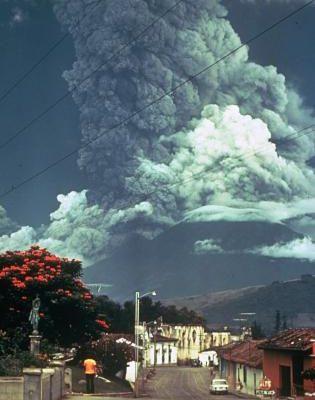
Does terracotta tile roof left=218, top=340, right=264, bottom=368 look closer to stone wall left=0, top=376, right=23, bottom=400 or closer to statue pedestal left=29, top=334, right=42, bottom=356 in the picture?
statue pedestal left=29, top=334, right=42, bottom=356

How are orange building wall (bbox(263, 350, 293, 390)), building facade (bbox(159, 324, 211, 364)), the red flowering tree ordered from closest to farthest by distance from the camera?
the red flowering tree
orange building wall (bbox(263, 350, 293, 390))
building facade (bbox(159, 324, 211, 364))

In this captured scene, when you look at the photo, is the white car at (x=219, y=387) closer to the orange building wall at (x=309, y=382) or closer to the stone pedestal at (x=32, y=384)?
the orange building wall at (x=309, y=382)

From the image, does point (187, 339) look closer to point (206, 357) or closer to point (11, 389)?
point (206, 357)

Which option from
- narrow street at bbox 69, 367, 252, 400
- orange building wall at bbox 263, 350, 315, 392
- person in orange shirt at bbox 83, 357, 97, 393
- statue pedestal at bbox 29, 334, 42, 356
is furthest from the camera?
narrow street at bbox 69, 367, 252, 400

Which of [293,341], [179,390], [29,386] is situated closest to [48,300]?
[29,386]

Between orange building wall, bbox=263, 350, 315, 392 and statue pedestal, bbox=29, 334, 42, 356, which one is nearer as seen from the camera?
statue pedestal, bbox=29, 334, 42, 356

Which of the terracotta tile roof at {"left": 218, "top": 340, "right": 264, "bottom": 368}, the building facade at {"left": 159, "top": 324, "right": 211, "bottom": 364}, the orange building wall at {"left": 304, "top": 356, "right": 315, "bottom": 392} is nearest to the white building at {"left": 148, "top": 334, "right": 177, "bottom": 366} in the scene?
the building facade at {"left": 159, "top": 324, "right": 211, "bottom": 364}

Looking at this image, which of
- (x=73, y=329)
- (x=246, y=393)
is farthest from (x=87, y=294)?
(x=246, y=393)

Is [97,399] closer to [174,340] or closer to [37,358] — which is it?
[37,358]
